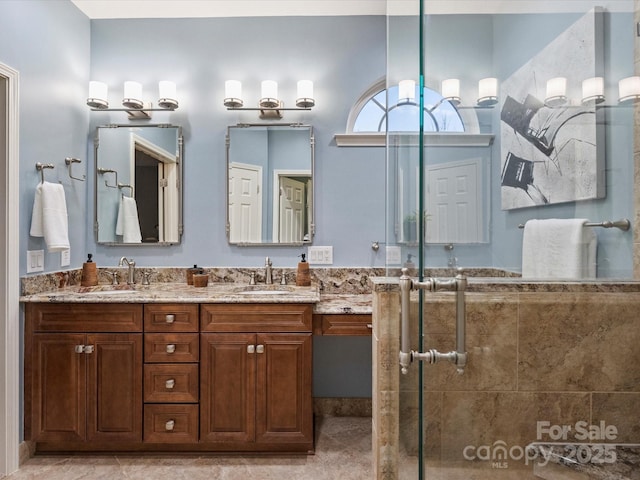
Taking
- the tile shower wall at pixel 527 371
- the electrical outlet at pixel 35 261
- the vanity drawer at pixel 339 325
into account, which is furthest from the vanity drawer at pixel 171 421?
the tile shower wall at pixel 527 371

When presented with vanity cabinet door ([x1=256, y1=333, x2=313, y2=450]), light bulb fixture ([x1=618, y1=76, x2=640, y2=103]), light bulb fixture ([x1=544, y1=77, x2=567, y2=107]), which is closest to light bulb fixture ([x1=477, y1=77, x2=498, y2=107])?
light bulb fixture ([x1=544, y1=77, x2=567, y2=107])

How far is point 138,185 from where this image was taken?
260 cm

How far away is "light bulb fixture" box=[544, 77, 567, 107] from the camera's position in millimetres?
862

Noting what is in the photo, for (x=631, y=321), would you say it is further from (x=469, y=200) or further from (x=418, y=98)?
(x=418, y=98)

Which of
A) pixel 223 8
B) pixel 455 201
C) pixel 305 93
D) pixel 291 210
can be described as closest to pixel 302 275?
pixel 291 210

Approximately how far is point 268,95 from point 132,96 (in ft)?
3.00

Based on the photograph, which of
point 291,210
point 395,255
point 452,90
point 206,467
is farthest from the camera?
point 291,210

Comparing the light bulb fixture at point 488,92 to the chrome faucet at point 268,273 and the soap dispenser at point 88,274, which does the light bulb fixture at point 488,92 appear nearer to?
the chrome faucet at point 268,273

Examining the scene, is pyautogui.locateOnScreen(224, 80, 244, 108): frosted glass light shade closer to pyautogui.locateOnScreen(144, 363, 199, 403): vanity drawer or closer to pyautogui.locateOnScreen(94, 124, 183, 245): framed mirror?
pyautogui.locateOnScreen(94, 124, 183, 245): framed mirror

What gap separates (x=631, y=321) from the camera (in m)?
0.82

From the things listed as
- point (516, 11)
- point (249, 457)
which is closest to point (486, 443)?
point (516, 11)

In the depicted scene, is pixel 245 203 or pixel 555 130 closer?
pixel 555 130

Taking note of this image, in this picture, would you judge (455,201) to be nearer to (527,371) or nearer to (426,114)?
(426,114)

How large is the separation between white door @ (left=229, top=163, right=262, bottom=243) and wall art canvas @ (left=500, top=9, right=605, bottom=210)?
190 cm
